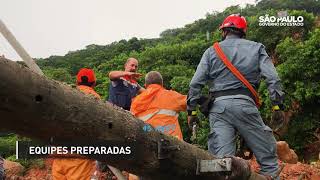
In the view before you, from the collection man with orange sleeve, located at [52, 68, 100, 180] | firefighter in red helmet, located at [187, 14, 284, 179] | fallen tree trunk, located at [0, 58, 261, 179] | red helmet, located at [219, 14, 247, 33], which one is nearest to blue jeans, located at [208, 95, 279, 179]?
firefighter in red helmet, located at [187, 14, 284, 179]

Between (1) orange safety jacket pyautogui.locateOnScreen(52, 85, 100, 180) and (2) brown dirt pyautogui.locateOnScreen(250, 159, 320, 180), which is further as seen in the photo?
(2) brown dirt pyautogui.locateOnScreen(250, 159, 320, 180)

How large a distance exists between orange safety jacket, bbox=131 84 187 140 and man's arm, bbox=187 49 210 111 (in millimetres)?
820

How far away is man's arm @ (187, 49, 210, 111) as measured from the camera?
4.84 m

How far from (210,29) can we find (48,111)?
3172 centimetres

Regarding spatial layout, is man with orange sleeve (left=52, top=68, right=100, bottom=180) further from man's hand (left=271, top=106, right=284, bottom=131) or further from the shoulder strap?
man's hand (left=271, top=106, right=284, bottom=131)

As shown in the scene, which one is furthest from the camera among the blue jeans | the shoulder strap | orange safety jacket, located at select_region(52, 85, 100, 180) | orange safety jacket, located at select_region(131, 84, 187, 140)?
orange safety jacket, located at select_region(131, 84, 187, 140)

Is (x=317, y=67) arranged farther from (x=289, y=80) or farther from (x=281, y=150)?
(x=281, y=150)

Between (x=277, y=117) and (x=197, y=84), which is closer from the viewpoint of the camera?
(x=277, y=117)

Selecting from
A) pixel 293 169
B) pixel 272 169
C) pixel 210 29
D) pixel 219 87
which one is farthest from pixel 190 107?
pixel 210 29

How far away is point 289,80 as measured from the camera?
16.7m

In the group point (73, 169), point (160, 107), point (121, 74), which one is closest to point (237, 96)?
point (160, 107)

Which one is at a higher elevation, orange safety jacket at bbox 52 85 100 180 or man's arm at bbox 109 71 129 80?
man's arm at bbox 109 71 129 80

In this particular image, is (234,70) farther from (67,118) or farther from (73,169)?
(67,118)

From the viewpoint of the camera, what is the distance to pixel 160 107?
5664mm
